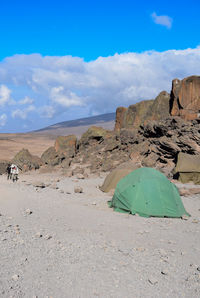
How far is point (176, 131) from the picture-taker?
24.8 m

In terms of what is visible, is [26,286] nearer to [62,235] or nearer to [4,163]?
[62,235]

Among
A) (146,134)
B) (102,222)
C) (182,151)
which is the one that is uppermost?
(146,134)

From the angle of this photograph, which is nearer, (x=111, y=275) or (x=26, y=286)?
(x=26, y=286)

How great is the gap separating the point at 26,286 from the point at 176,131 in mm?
22021

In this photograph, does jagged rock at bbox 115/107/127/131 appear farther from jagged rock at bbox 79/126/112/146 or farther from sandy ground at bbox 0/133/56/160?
sandy ground at bbox 0/133/56/160

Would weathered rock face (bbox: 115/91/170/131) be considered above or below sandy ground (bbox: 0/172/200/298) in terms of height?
above

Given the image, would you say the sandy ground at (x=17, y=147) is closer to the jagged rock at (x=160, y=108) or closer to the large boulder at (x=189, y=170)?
the jagged rock at (x=160, y=108)

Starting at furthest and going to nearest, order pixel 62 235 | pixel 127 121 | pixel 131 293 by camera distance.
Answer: pixel 127 121 < pixel 62 235 < pixel 131 293

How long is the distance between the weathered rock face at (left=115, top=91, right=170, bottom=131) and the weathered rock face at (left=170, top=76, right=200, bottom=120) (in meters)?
1.75

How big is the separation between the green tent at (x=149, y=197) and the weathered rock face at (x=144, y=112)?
57.5 feet

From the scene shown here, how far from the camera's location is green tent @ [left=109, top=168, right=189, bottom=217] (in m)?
11.4

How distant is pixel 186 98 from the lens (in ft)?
87.0

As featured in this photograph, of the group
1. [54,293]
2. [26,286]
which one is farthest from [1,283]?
[54,293]

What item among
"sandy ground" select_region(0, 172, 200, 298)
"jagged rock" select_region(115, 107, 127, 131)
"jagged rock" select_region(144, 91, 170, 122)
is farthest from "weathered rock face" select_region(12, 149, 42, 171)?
"sandy ground" select_region(0, 172, 200, 298)
